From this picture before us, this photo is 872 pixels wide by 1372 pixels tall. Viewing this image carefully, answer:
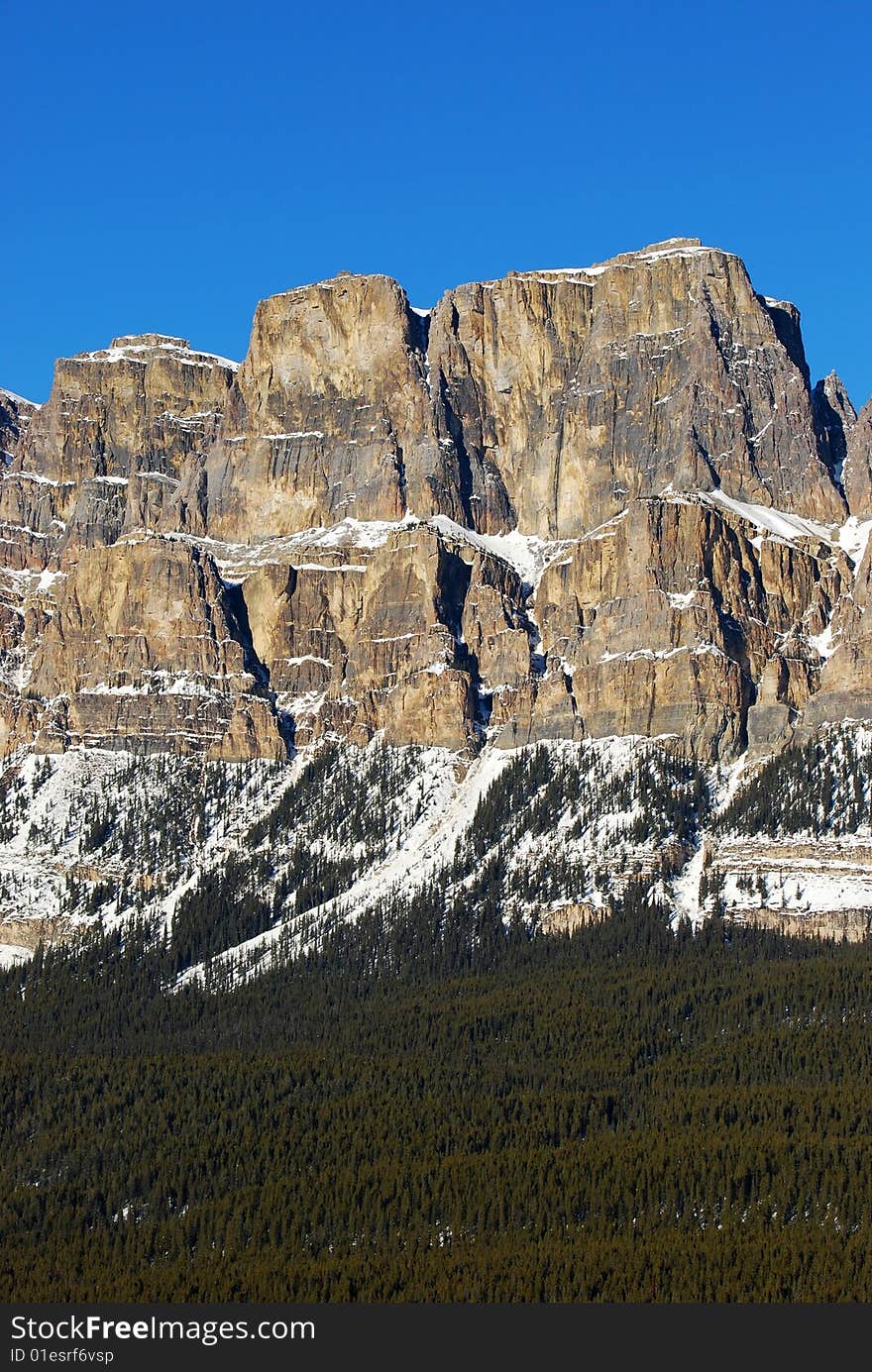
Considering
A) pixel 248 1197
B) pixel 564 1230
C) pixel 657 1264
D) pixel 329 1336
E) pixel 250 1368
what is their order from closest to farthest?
1. pixel 250 1368
2. pixel 329 1336
3. pixel 657 1264
4. pixel 564 1230
5. pixel 248 1197

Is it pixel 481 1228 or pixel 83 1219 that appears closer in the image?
pixel 481 1228

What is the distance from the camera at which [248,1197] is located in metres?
196

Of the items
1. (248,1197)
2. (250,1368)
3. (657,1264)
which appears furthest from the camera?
(248,1197)

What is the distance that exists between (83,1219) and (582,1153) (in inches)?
1712

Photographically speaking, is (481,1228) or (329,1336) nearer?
(329,1336)

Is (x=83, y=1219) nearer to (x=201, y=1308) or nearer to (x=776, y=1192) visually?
(x=201, y=1308)

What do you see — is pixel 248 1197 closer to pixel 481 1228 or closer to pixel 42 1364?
pixel 481 1228

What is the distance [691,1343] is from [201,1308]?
3460 cm

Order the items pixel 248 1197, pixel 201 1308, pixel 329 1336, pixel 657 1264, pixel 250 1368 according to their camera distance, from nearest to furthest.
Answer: pixel 250 1368 < pixel 329 1336 < pixel 201 1308 < pixel 657 1264 < pixel 248 1197

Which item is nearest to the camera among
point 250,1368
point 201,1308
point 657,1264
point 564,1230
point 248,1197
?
point 250,1368

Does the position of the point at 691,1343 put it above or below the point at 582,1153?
below

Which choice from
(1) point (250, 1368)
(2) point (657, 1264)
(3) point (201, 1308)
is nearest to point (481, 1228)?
(2) point (657, 1264)

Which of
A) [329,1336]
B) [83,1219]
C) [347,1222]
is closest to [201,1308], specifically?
[329,1336]

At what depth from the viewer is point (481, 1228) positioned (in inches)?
7259
